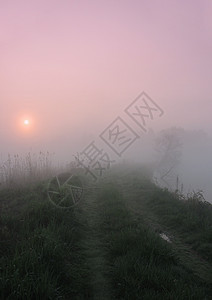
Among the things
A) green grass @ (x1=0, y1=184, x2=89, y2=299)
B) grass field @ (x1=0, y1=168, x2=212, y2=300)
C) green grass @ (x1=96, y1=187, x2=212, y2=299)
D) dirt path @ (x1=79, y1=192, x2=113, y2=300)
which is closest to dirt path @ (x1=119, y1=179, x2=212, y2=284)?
grass field @ (x1=0, y1=168, x2=212, y2=300)

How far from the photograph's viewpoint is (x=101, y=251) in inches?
272

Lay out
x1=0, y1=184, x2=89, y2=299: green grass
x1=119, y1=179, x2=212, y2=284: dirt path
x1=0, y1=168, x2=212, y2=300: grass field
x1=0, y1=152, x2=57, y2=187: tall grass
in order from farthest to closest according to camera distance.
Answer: x1=0, y1=152, x2=57, y2=187: tall grass, x1=119, y1=179, x2=212, y2=284: dirt path, x1=0, y1=168, x2=212, y2=300: grass field, x1=0, y1=184, x2=89, y2=299: green grass

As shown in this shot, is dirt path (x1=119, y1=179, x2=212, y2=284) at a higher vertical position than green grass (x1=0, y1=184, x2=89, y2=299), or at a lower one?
higher

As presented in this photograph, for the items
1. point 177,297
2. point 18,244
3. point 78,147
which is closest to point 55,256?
point 18,244

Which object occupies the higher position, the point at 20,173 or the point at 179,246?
the point at 179,246

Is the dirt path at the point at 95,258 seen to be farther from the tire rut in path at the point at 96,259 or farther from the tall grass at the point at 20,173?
the tall grass at the point at 20,173

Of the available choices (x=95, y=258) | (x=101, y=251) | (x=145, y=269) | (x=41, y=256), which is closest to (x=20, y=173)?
(x=101, y=251)

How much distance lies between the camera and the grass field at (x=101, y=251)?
15.9ft

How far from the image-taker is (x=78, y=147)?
7831 cm

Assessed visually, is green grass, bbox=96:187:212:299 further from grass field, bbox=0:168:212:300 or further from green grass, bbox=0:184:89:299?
green grass, bbox=0:184:89:299

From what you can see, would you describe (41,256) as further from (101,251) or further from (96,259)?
(101,251)

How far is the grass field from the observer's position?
486 cm

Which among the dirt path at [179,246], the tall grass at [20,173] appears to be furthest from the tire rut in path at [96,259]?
the tall grass at [20,173]

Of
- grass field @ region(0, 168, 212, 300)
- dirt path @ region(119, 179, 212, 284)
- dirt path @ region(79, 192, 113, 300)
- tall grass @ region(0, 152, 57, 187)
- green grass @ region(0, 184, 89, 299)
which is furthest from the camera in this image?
tall grass @ region(0, 152, 57, 187)
